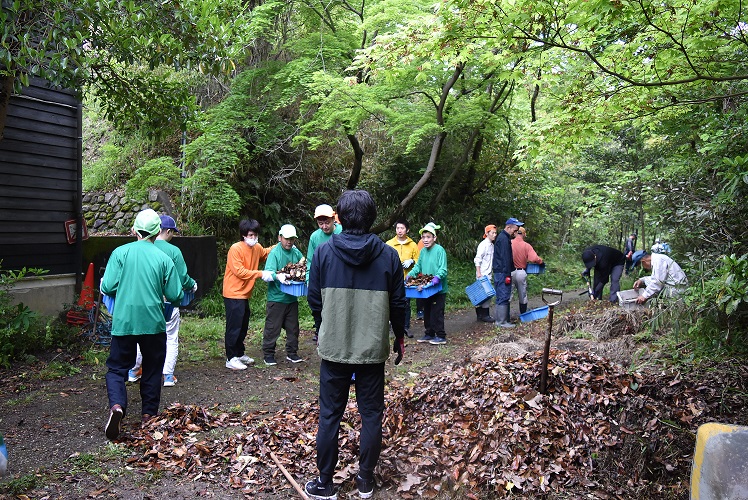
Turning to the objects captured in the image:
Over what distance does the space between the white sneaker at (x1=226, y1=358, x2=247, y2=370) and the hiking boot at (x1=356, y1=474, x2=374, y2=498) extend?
158 inches

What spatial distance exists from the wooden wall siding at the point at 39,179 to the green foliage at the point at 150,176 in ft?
8.91

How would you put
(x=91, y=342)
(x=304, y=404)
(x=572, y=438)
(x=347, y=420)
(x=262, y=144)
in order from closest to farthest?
(x=572, y=438) → (x=347, y=420) → (x=304, y=404) → (x=91, y=342) → (x=262, y=144)

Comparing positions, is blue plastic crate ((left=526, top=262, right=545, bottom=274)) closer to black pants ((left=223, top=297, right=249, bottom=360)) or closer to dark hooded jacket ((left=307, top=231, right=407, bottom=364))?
black pants ((left=223, top=297, right=249, bottom=360))

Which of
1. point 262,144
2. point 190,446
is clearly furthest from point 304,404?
point 262,144

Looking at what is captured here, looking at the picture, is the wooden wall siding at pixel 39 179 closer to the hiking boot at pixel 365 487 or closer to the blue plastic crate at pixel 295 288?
Result: the blue plastic crate at pixel 295 288

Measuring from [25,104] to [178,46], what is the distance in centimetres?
374

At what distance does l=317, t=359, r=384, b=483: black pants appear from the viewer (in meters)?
4.16

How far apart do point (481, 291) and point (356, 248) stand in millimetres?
7366

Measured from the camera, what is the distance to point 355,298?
4152 mm

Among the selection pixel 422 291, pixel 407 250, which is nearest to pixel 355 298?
pixel 422 291

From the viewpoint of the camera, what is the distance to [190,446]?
5031 mm

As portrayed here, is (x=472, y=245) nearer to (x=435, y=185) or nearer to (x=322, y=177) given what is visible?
(x=435, y=185)

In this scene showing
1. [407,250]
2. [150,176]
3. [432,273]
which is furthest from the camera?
[150,176]

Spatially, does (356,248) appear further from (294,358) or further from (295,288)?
(294,358)
